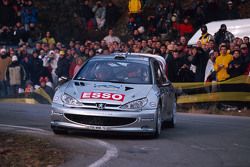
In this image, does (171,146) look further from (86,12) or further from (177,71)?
(86,12)

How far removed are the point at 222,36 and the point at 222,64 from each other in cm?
280

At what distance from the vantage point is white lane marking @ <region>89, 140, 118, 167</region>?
37.6ft

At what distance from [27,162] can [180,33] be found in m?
20.7

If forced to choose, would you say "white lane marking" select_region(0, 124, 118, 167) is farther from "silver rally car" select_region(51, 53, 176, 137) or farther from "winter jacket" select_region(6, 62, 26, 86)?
"winter jacket" select_region(6, 62, 26, 86)

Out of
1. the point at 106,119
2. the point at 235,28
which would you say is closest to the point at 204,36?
the point at 235,28

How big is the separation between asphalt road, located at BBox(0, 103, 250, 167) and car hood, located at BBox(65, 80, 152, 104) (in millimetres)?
708

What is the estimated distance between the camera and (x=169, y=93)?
16.9 meters

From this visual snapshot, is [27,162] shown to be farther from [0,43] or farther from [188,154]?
[0,43]

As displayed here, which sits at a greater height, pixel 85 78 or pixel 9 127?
pixel 85 78

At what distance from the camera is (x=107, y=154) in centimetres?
1244

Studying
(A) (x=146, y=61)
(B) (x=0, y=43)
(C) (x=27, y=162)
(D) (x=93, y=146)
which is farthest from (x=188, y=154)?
(B) (x=0, y=43)

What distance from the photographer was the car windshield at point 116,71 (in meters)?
15.7

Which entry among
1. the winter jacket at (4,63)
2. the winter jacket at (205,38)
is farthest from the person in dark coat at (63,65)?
the winter jacket at (205,38)

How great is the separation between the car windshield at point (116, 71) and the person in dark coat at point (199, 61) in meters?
8.50
